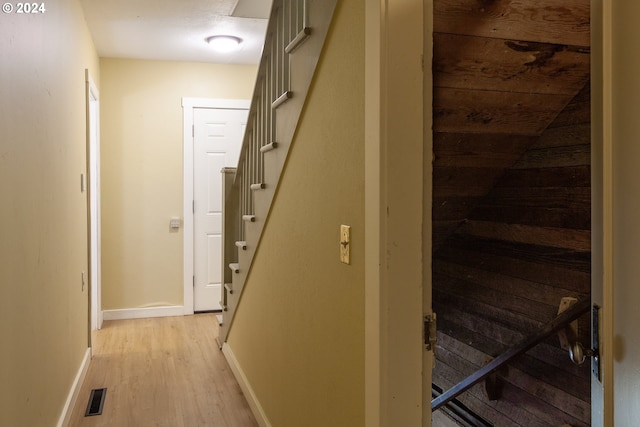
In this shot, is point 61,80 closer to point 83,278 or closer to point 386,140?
point 83,278

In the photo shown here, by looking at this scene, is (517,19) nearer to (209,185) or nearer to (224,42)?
(224,42)

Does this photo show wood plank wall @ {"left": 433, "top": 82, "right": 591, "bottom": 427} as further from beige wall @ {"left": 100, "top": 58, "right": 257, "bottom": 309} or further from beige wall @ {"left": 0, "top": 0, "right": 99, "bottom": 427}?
beige wall @ {"left": 100, "top": 58, "right": 257, "bottom": 309}

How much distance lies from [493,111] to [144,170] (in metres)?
3.82

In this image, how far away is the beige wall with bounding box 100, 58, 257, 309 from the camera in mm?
4941

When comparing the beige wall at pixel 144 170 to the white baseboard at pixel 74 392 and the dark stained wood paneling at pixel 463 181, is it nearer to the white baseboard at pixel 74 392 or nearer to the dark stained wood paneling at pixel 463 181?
the white baseboard at pixel 74 392

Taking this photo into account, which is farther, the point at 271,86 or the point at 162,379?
the point at 162,379

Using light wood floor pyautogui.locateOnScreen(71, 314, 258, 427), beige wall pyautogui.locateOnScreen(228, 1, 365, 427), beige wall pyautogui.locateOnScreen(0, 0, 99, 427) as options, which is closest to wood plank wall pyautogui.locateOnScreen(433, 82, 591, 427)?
beige wall pyautogui.locateOnScreen(228, 1, 365, 427)

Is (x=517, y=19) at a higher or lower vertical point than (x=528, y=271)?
higher

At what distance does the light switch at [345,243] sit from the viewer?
150 centimetres

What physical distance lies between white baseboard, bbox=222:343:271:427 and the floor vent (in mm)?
769

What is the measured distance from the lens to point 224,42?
14.6ft

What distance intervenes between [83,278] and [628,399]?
334 centimetres

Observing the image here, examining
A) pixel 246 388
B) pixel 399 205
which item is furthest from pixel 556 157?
pixel 246 388

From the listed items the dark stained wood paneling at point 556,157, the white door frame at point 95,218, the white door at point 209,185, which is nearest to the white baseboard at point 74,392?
the white door frame at point 95,218
